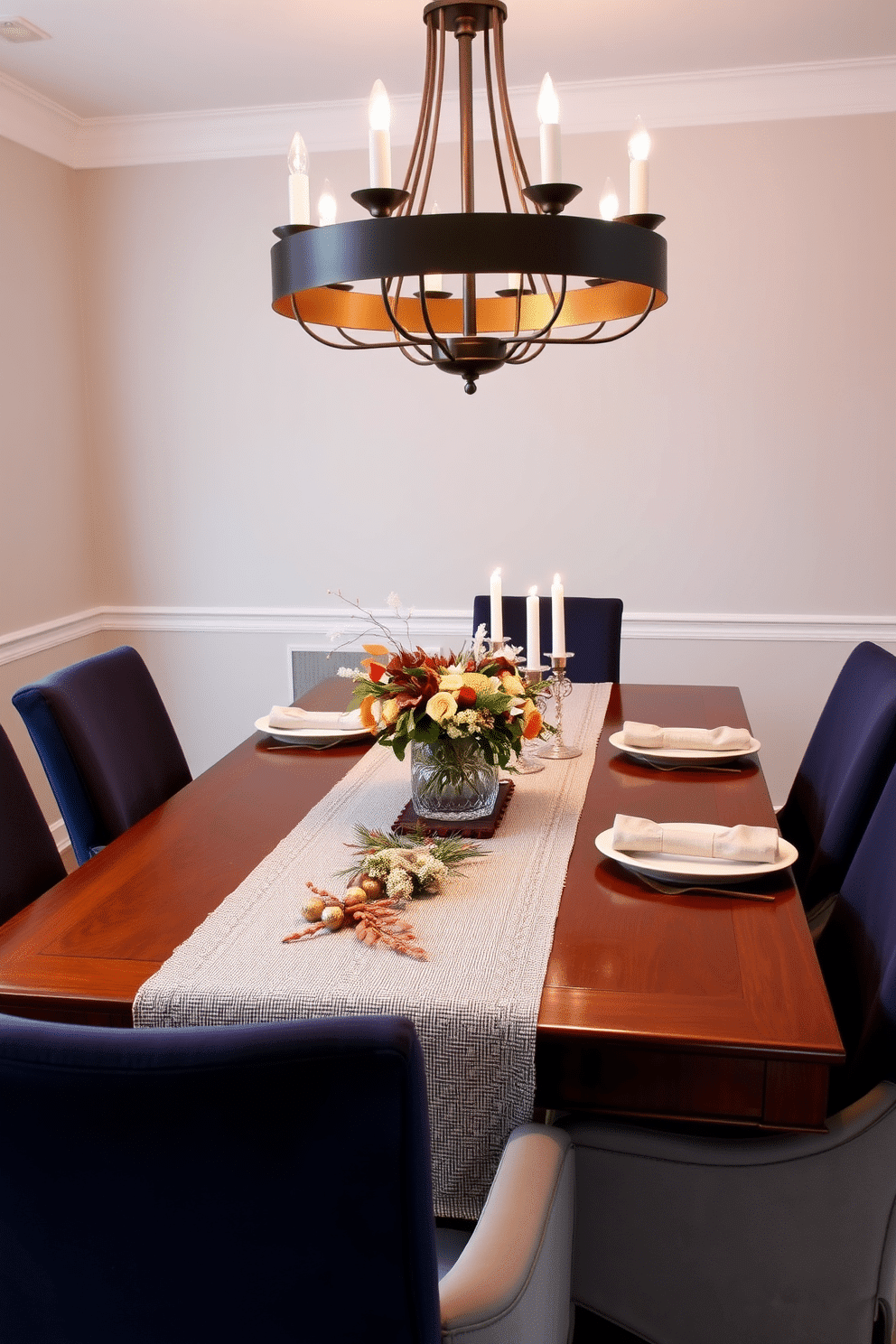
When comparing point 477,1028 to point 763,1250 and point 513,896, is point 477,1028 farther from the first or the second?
point 763,1250

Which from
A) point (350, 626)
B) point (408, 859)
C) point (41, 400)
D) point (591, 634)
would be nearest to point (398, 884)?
point (408, 859)

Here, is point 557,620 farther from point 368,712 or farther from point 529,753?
point 368,712

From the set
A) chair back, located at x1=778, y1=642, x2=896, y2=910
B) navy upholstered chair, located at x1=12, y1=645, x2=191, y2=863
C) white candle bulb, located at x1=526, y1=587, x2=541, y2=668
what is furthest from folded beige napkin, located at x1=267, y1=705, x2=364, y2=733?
chair back, located at x1=778, y1=642, x2=896, y2=910

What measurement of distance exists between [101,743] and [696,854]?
1211 mm

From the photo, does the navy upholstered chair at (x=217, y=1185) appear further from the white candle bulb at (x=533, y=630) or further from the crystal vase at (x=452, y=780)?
the white candle bulb at (x=533, y=630)

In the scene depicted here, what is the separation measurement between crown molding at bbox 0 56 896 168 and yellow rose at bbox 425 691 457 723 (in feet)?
8.53

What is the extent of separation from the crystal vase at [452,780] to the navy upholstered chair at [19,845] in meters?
0.65

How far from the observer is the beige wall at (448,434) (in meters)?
3.61

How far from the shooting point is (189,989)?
136 centimetres

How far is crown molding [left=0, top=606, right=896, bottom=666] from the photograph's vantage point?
376 cm

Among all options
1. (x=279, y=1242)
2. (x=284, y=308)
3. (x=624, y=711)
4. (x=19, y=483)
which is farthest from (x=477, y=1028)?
(x=19, y=483)

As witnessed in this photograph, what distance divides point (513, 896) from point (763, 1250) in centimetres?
55

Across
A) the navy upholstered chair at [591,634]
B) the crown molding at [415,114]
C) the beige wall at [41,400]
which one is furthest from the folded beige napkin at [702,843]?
the crown molding at [415,114]

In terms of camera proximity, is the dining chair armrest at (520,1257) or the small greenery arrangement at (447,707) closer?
the dining chair armrest at (520,1257)
